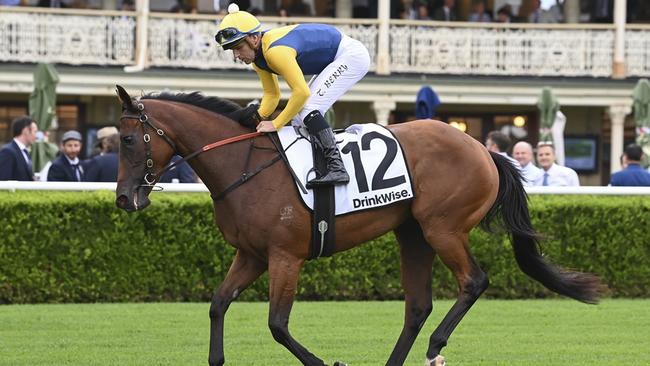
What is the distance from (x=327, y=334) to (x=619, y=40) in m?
14.1

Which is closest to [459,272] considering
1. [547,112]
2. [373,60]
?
[547,112]

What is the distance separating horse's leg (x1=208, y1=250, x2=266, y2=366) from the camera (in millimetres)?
7879

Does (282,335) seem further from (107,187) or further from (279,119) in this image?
(107,187)

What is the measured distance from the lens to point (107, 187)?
43.7ft

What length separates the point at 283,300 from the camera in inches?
306

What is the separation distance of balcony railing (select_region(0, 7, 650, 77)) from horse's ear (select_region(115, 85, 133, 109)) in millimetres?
14459

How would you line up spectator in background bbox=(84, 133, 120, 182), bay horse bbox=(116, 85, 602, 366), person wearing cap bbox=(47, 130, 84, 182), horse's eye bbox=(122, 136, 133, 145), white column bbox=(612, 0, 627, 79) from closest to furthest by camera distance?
bay horse bbox=(116, 85, 602, 366), horse's eye bbox=(122, 136, 133, 145), spectator in background bbox=(84, 133, 120, 182), person wearing cap bbox=(47, 130, 84, 182), white column bbox=(612, 0, 627, 79)

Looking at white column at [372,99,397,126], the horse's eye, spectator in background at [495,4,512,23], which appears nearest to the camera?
the horse's eye

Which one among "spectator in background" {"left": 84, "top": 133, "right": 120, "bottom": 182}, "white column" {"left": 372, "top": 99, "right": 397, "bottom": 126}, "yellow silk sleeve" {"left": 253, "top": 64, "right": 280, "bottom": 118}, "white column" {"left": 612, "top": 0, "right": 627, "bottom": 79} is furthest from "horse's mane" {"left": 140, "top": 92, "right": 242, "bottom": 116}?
"white column" {"left": 612, "top": 0, "right": 627, "bottom": 79}

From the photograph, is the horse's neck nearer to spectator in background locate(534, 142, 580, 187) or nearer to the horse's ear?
the horse's ear

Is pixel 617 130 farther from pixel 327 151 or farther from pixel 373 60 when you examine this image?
pixel 327 151

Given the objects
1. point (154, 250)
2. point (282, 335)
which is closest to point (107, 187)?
point (154, 250)

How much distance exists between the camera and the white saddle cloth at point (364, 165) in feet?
26.6

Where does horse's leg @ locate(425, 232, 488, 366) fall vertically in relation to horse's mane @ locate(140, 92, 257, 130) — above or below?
below
